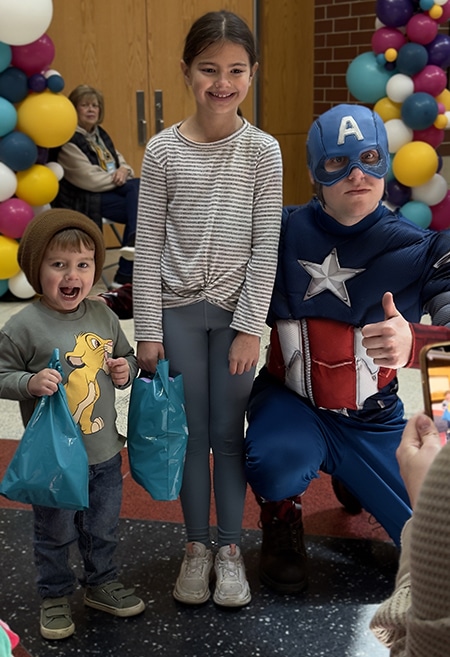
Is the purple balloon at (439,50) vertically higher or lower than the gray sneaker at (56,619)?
higher

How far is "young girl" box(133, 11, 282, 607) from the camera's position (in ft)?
6.91

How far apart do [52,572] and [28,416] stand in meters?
0.39

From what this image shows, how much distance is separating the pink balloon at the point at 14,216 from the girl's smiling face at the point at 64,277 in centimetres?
282

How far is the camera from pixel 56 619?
6.98ft

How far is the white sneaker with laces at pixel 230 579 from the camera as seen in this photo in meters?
2.23

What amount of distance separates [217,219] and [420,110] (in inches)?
126

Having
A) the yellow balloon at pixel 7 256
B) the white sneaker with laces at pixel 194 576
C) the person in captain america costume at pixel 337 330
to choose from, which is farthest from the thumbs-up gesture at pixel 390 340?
the yellow balloon at pixel 7 256

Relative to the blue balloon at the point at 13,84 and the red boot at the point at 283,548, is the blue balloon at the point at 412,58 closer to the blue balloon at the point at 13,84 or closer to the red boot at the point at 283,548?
the blue balloon at the point at 13,84

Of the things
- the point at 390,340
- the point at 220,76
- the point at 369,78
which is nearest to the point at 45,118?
the point at 369,78

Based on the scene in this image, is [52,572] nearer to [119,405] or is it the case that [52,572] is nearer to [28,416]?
[28,416]

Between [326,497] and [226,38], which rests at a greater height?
[226,38]

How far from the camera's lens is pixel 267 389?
7.87ft

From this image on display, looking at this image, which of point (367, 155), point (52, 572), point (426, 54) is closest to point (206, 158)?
point (367, 155)

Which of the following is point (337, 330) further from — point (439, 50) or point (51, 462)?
point (439, 50)
